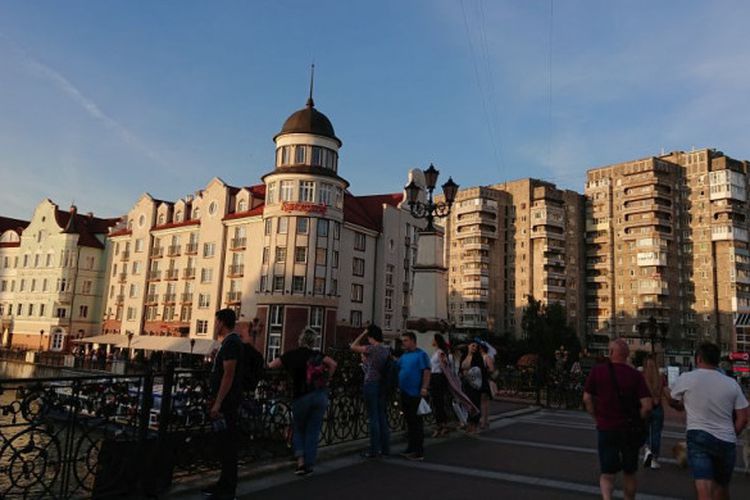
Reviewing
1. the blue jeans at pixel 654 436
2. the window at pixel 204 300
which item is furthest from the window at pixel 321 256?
the blue jeans at pixel 654 436

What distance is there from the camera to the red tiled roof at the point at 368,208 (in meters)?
50.2

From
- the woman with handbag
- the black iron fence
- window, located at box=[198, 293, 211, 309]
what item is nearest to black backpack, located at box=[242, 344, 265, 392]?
the black iron fence

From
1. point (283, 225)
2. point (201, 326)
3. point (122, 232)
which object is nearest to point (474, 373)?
point (283, 225)

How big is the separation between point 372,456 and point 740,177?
8728cm

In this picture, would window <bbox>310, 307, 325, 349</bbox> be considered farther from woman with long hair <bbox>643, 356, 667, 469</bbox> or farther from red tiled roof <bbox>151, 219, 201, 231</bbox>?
woman with long hair <bbox>643, 356, 667, 469</bbox>

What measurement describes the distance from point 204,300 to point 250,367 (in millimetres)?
46504

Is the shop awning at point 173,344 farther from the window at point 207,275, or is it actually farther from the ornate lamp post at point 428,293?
the ornate lamp post at point 428,293

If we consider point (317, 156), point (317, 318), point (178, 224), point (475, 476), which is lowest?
point (475, 476)

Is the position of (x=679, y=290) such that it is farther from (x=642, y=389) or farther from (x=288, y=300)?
(x=642, y=389)

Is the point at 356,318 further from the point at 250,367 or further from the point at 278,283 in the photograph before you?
the point at 250,367

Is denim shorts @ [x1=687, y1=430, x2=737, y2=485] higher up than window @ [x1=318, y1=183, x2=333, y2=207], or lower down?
lower down

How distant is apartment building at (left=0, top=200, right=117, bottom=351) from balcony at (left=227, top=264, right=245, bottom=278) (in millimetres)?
22813

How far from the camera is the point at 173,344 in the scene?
137 feet

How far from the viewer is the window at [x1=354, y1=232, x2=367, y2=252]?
4947 cm
